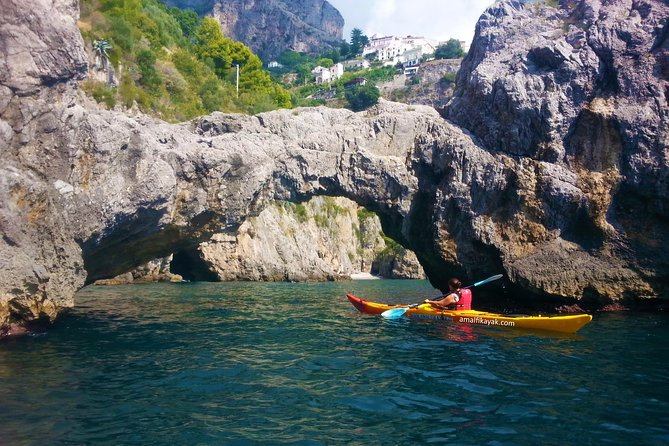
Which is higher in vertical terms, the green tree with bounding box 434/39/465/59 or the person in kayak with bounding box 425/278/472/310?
the green tree with bounding box 434/39/465/59

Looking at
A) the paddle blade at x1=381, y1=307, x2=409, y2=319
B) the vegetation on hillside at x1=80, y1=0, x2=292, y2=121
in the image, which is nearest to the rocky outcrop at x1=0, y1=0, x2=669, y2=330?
the paddle blade at x1=381, y1=307, x2=409, y2=319

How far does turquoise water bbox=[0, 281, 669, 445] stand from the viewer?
6.57 metres

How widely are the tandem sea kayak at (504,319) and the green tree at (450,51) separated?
429ft

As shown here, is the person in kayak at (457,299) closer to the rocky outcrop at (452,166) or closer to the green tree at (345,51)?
the rocky outcrop at (452,166)

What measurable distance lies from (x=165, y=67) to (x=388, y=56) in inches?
5097

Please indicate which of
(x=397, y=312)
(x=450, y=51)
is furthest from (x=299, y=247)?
(x=450, y=51)

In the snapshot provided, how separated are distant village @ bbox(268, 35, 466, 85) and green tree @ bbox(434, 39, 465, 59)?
3597 millimetres

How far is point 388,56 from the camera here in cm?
16200

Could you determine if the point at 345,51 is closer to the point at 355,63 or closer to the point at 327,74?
the point at 355,63

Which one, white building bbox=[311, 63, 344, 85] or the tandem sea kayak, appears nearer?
the tandem sea kayak

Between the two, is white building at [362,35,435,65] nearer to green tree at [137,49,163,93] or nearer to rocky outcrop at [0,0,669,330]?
green tree at [137,49,163,93]

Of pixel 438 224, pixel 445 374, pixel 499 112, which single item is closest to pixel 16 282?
pixel 445 374

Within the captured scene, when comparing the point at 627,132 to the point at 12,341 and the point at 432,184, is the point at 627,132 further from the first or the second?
the point at 12,341

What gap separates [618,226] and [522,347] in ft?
27.1
